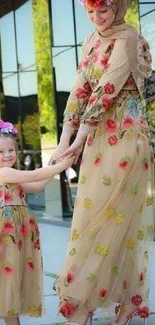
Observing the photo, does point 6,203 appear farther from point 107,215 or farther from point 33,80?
point 33,80

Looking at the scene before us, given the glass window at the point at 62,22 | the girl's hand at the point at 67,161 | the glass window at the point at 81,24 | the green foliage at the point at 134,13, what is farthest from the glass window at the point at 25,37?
the girl's hand at the point at 67,161

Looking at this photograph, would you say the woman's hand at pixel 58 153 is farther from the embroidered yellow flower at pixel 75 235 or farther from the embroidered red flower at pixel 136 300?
the embroidered red flower at pixel 136 300

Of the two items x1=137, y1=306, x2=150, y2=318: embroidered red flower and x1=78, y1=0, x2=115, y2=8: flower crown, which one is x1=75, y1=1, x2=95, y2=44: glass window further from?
x1=137, y1=306, x2=150, y2=318: embroidered red flower

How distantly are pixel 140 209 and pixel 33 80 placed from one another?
9.36m

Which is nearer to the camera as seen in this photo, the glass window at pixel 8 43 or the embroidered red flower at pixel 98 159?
the embroidered red flower at pixel 98 159

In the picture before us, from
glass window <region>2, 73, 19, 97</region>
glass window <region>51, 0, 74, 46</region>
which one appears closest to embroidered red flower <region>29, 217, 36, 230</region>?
glass window <region>51, 0, 74, 46</region>

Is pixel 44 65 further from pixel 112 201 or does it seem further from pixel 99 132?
pixel 112 201

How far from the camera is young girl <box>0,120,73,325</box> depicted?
3.53 meters

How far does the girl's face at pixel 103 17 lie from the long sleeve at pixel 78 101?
0.22 meters

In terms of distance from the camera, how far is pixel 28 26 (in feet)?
40.8

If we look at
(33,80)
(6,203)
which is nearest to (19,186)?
(6,203)

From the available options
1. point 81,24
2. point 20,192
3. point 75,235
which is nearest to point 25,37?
point 81,24

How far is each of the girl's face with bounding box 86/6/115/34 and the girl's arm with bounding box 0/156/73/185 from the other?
0.66 metres

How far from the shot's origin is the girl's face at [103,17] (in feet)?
11.3
